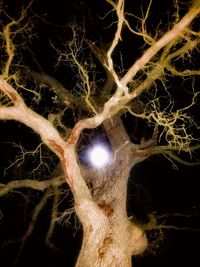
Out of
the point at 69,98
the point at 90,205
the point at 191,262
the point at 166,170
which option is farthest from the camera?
the point at 166,170

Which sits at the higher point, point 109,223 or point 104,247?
point 109,223

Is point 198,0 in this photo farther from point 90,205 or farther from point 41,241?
point 41,241

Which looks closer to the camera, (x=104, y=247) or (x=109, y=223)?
(x=104, y=247)

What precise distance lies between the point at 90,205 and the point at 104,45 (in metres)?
4.54

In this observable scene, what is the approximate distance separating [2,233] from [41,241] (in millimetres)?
1981

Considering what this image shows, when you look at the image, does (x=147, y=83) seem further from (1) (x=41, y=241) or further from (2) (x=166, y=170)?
(1) (x=41, y=241)

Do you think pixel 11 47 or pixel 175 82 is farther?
pixel 175 82

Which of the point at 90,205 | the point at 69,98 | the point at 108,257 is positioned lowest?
the point at 108,257

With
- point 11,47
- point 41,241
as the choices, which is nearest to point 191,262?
point 41,241

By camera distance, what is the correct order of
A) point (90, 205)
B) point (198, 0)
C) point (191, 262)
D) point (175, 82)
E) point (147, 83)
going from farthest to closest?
point (191, 262) → point (175, 82) → point (147, 83) → point (90, 205) → point (198, 0)

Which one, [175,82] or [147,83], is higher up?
[175,82]

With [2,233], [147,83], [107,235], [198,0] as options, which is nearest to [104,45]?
[147,83]

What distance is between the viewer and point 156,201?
1944 centimetres

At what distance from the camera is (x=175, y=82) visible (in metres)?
12.7
